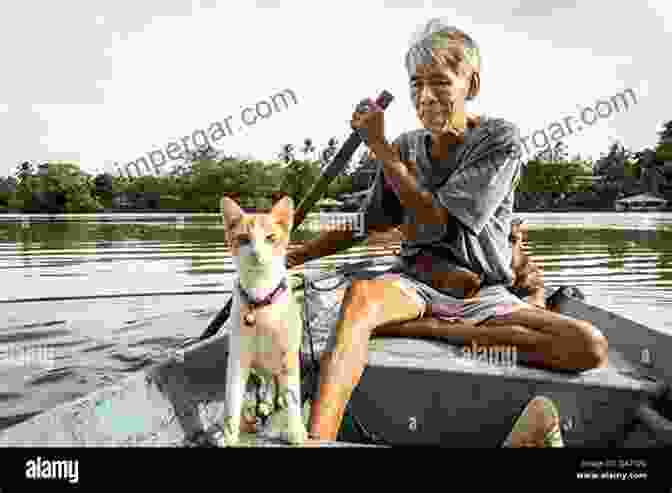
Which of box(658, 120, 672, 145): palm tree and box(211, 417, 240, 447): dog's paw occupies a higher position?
box(658, 120, 672, 145): palm tree

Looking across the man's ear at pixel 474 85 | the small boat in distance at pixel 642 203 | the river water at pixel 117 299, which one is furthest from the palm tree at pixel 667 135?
the man's ear at pixel 474 85

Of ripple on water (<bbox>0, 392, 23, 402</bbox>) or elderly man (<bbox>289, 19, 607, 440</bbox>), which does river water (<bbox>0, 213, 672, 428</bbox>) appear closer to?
ripple on water (<bbox>0, 392, 23, 402</bbox>)

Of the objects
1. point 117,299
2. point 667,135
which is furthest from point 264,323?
point 667,135

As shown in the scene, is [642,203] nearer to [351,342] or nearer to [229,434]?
[351,342]

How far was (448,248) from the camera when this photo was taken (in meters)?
2.51

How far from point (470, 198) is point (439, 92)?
1.47 feet

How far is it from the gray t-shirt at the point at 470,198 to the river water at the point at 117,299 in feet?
2.79

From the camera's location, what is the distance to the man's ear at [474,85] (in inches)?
95.3

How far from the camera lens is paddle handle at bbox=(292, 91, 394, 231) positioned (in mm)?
2436

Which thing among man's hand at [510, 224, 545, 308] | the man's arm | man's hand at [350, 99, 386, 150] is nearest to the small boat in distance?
man's hand at [510, 224, 545, 308]

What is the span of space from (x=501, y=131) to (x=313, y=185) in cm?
84

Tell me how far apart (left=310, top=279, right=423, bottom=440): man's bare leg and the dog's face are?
17.8 inches

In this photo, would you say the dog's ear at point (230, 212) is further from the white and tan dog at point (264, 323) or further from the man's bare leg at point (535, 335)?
the man's bare leg at point (535, 335)
